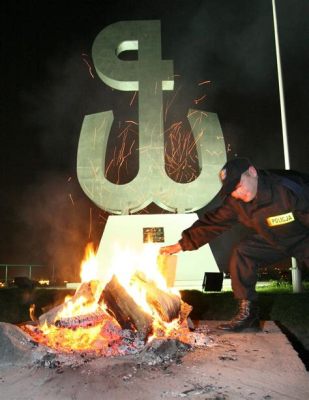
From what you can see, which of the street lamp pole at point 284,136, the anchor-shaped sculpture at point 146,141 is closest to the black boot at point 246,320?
the street lamp pole at point 284,136

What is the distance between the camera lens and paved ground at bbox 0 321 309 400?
6.41 ft

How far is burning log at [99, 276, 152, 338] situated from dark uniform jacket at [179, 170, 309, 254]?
1248 millimetres

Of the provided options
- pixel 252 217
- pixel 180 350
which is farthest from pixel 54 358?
pixel 252 217

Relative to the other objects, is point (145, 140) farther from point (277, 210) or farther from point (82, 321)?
point (82, 321)

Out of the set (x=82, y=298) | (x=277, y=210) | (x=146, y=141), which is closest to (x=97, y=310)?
(x=82, y=298)

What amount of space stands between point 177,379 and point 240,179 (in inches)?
67.0

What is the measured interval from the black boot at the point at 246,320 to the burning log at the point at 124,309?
1.08 metres

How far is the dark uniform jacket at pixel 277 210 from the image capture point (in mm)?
3148

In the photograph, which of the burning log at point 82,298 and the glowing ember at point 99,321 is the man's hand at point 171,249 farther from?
the burning log at point 82,298

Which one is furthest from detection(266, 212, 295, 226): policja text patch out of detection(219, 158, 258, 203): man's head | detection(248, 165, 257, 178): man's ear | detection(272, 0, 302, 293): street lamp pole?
detection(272, 0, 302, 293): street lamp pole

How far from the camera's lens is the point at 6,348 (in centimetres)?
259

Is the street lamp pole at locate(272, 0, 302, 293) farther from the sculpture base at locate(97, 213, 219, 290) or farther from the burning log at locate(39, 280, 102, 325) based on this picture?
the burning log at locate(39, 280, 102, 325)

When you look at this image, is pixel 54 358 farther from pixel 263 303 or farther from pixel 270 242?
Result: pixel 263 303

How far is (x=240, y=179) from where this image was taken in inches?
126
